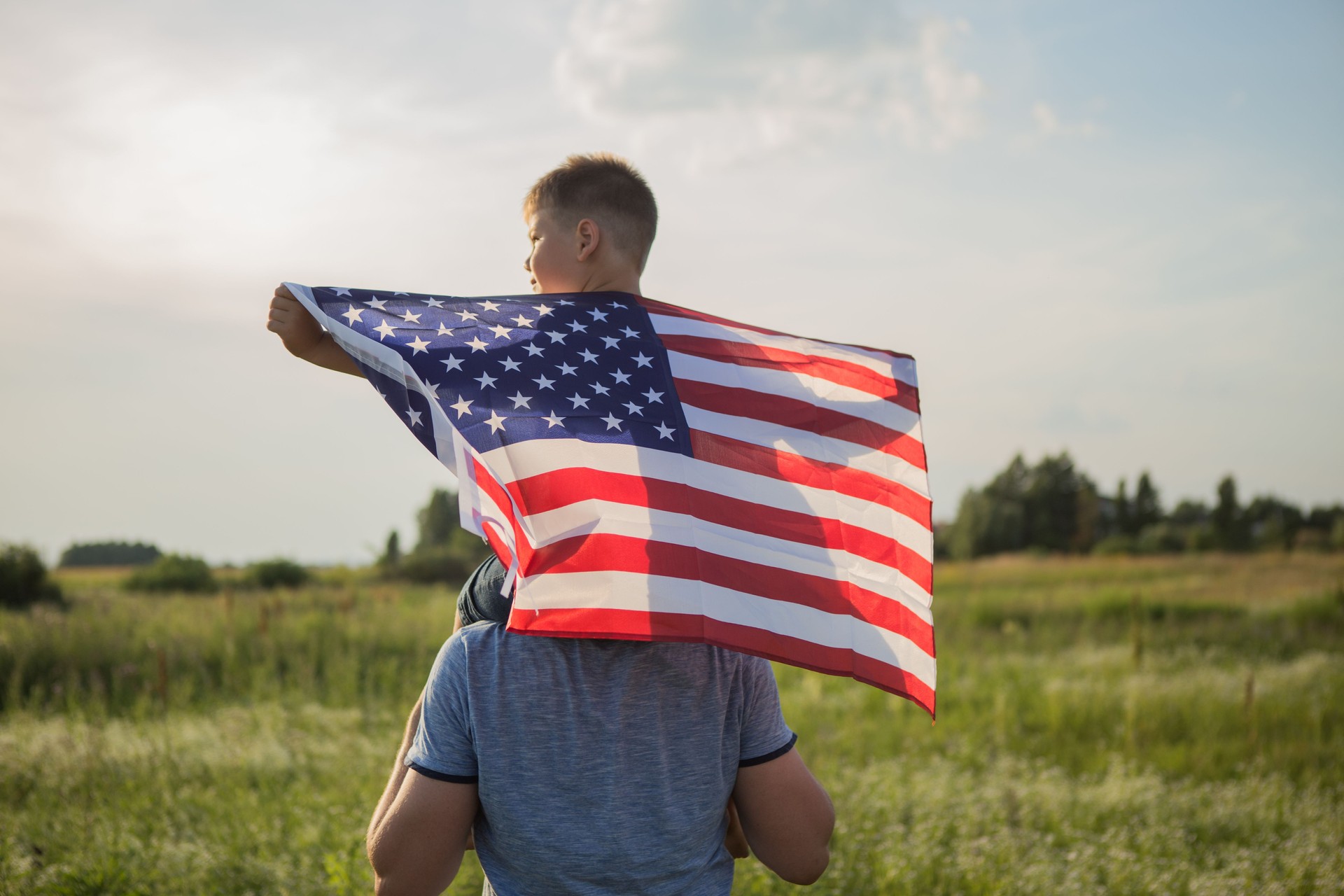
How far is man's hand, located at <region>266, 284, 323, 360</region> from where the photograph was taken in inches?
88.0

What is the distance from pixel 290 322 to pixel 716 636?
130 centimetres

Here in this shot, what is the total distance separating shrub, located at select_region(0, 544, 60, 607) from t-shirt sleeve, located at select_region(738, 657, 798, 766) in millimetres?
13571

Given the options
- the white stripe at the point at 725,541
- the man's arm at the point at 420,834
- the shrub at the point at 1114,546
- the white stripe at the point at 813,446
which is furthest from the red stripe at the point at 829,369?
the shrub at the point at 1114,546

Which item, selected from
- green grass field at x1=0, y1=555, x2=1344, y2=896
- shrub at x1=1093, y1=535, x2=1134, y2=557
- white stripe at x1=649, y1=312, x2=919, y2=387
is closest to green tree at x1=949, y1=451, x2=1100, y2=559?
shrub at x1=1093, y1=535, x2=1134, y2=557

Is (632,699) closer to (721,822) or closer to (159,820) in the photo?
(721,822)

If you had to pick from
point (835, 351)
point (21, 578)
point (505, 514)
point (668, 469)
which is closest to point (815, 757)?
point (835, 351)

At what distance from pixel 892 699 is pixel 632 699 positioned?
8836 millimetres

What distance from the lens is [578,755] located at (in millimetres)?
1727

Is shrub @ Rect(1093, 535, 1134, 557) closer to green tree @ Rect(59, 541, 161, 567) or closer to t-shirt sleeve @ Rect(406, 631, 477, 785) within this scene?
green tree @ Rect(59, 541, 161, 567)

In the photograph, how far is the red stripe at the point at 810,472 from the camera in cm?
228

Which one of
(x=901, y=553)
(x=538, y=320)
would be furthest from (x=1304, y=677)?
(x=538, y=320)

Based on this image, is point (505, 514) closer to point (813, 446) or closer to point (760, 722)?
point (760, 722)

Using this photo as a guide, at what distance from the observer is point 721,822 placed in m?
1.95

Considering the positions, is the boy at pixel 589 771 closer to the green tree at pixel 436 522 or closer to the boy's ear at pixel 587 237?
the boy's ear at pixel 587 237
